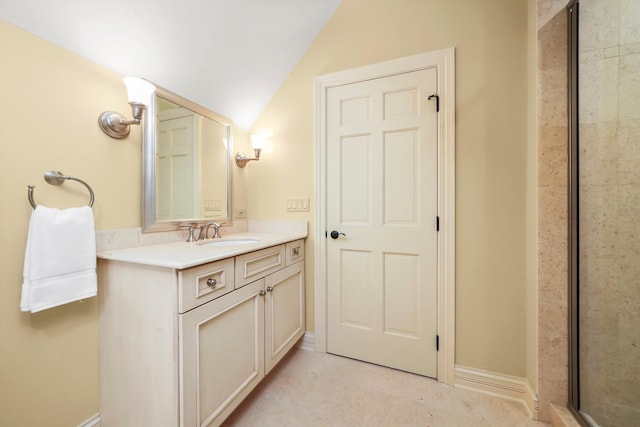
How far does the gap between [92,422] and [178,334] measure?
76 cm

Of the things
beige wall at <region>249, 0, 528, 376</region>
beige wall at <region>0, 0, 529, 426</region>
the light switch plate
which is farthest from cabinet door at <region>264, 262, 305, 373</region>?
beige wall at <region>249, 0, 528, 376</region>

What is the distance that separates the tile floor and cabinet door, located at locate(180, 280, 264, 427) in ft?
0.69

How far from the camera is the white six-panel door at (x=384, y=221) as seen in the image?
1.65 metres

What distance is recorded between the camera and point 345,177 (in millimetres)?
1875

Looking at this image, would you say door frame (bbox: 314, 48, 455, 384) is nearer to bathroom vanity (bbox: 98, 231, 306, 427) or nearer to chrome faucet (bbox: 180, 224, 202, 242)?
bathroom vanity (bbox: 98, 231, 306, 427)

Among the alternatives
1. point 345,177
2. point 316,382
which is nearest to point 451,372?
point 316,382

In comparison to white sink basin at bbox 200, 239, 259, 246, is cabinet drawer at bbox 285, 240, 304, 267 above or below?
below

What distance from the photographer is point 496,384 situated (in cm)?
150

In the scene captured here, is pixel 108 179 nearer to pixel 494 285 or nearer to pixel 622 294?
pixel 494 285

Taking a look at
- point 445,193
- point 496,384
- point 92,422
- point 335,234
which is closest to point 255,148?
point 335,234

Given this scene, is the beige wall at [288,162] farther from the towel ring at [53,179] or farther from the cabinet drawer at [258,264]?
the cabinet drawer at [258,264]

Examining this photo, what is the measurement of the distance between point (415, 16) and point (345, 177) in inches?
46.5

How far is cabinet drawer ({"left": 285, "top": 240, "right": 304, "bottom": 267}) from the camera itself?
1752 mm

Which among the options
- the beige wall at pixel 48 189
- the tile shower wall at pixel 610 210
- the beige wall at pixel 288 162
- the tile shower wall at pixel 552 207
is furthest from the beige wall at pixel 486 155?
the beige wall at pixel 48 189
